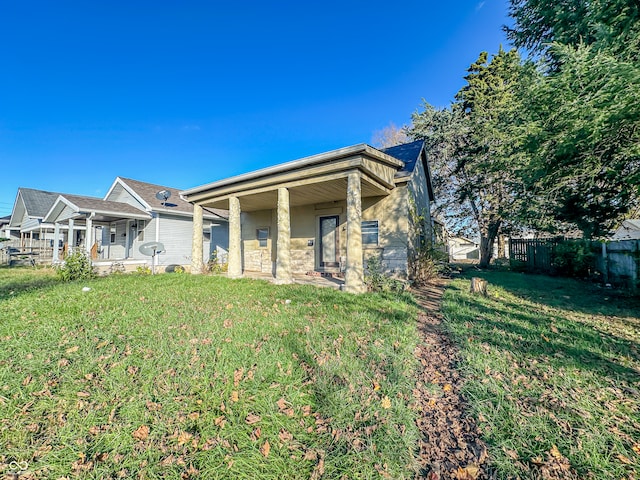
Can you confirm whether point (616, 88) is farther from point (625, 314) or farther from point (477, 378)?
point (477, 378)

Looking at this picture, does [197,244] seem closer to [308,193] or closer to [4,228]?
[308,193]

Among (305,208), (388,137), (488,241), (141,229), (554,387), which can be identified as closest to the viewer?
(554,387)

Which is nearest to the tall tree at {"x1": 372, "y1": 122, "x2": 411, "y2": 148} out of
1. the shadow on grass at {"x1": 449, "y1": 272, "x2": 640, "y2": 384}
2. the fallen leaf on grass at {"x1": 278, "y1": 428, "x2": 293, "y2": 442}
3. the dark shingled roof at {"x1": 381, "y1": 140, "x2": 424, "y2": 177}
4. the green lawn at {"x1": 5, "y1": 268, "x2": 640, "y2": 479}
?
the dark shingled roof at {"x1": 381, "y1": 140, "x2": 424, "y2": 177}

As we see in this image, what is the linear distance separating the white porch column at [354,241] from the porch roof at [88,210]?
11476 mm

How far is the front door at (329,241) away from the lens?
10898mm

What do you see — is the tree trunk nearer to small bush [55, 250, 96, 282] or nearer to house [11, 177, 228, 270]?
house [11, 177, 228, 270]

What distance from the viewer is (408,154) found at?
1094cm

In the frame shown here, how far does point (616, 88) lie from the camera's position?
4.99m

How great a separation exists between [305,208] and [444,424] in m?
9.96

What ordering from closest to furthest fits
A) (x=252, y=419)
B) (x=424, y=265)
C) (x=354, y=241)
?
A: (x=252, y=419) → (x=354, y=241) → (x=424, y=265)

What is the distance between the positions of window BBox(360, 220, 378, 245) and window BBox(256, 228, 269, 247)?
5.49m

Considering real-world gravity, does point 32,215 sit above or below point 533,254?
above

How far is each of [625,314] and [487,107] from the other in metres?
16.2

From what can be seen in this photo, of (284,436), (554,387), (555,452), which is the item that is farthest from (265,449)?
(554,387)
